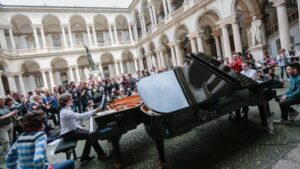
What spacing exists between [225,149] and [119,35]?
109ft

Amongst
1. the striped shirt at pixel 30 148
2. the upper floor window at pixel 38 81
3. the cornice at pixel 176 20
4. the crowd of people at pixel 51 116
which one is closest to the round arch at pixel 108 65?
the cornice at pixel 176 20

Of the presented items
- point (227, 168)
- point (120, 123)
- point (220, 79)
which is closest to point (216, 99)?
point (220, 79)

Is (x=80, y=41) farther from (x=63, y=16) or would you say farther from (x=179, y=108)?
(x=179, y=108)

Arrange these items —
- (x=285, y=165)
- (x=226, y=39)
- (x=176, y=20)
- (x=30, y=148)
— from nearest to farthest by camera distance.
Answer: (x=30, y=148), (x=285, y=165), (x=226, y=39), (x=176, y=20)

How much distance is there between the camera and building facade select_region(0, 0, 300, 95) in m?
15.8

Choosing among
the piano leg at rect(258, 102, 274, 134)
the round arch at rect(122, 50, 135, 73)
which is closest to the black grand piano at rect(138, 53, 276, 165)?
the piano leg at rect(258, 102, 274, 134)

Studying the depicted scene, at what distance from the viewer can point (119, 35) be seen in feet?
112

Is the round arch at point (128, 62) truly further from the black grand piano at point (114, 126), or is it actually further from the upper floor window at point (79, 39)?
the black grand piano at point (114, 126)

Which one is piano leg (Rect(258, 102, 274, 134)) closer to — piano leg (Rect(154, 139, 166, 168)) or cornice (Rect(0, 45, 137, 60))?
piano leg (Rect(154, 139, 166, 168))

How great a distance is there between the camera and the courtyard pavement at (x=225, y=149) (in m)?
2.73

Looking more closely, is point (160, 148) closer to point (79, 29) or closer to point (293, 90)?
point (293, 90)

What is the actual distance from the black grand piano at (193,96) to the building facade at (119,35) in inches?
457

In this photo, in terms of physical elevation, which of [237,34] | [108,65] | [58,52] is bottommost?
[237,34]

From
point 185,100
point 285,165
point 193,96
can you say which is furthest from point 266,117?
point 185,100
